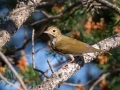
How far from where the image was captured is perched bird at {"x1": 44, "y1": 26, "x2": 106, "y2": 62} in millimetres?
2070

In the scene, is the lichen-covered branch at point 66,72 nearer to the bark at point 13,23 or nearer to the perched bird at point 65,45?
the perched bird at point 65,45

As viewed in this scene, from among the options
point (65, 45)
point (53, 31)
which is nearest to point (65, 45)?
A: point (65, 45)

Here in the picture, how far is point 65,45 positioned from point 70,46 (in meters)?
0.05

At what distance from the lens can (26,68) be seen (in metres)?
2.27

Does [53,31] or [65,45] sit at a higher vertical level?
[53,31]

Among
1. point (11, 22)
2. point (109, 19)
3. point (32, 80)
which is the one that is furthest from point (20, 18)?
point (109, 19)

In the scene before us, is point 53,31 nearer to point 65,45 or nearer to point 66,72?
point 65,45

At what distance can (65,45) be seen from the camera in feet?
7.39

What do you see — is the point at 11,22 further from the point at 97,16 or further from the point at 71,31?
the point at 97,16

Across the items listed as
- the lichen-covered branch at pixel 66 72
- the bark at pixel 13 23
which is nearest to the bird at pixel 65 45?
the lichen-covered branch at pixel 66 72

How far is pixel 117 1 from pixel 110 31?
187 mm

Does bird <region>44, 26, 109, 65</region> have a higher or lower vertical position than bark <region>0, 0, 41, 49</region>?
lower

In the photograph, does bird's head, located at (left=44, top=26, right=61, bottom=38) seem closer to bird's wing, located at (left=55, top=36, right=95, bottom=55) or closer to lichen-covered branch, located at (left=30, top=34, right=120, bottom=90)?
bird's wing, located at (left=55, top=36, right=95, bottom=55)

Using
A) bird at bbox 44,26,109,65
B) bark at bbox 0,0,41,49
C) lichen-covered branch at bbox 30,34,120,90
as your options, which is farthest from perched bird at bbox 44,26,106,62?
bark at bbox 0,0,41,49
